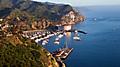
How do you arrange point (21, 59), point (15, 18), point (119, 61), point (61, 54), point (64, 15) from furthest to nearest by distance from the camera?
point (64, 15), point (15, 18), point (61, 54), point (119, 61), point (21, 59)

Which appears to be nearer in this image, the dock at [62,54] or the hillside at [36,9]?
the dock at [62,54]

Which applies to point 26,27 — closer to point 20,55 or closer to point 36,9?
point 36,9

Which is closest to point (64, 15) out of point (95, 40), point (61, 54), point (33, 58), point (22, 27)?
point (22, 27)

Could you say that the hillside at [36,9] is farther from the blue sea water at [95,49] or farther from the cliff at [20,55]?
the cliff at [20,55]

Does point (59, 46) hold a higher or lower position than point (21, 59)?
lower

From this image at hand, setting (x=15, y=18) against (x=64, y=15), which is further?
(x=64, y=15)

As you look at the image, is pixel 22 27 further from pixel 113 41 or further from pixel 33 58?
pixel 33 58

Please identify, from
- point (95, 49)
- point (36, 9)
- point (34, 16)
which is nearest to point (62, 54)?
point (95, 49)

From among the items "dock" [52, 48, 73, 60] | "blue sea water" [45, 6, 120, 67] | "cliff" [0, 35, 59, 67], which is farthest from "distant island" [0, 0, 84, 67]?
"blue sea water" [45, 6, 120, 67]

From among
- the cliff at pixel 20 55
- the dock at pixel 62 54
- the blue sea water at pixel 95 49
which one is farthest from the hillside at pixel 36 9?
the cliff at pixel 20 55
